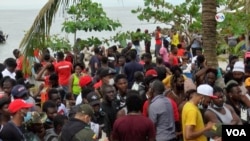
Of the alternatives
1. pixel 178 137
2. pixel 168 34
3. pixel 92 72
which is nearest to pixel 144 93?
A: pixel 178 137

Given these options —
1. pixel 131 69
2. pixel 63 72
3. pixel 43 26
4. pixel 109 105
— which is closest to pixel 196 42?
pixel 131 69

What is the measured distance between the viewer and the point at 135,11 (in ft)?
66.5

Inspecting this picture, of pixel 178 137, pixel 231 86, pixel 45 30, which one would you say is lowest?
pixel 178 137

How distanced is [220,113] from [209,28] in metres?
3.72

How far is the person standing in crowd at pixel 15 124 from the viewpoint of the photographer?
23.5 ft

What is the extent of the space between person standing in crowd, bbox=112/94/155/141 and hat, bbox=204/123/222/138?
0.68 meters

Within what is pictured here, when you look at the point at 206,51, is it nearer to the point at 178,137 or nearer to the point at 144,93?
the point at 144,93

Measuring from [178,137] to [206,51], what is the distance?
3631 millimetres

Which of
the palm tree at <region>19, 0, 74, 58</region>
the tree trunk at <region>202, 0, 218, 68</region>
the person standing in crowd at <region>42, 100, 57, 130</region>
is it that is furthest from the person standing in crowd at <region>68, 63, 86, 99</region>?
the person standing in crowd at <region>42, 100, 57, 130</region>

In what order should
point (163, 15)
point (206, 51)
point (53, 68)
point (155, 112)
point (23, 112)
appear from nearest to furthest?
point (23, 112) < point (155, 112) < point (206, 51) < point (53, 68) < point (163, 15)

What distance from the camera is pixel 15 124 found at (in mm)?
7316

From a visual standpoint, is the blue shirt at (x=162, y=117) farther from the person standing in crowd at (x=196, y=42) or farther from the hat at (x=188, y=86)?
the person standing in crowd at (x=196, y=42)

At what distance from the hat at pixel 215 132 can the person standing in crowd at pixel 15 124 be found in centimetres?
221

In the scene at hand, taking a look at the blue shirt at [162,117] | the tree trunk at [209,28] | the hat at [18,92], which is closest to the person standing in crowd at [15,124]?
the hat at [18,92]
